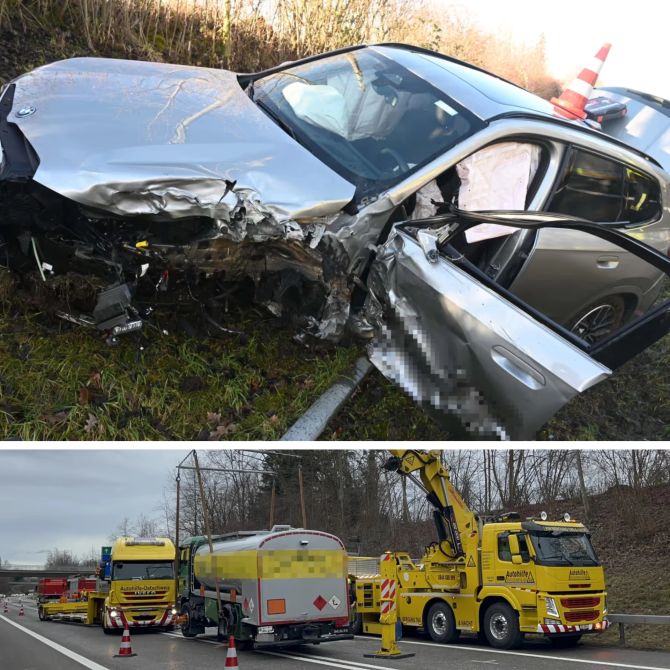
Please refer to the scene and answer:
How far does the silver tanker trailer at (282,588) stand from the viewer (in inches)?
229

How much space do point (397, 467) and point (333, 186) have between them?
145 inches

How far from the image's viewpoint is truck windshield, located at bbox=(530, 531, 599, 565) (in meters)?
6.29

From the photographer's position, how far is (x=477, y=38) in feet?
33.2

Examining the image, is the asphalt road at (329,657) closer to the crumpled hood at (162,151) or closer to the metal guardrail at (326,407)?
the metal guardrail at (326,407)

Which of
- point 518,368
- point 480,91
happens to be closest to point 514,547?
point 518,368

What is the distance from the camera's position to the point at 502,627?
634cm

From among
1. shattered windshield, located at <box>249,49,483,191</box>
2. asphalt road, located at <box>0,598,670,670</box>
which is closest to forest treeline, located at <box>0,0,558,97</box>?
shattered windshield, located at <box>249,49,483,191</box>

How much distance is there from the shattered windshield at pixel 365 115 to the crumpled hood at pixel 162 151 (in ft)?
0.70

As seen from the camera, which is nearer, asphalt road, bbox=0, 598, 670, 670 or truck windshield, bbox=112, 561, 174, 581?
asphalt road, bbox=0, 598, 670, 670

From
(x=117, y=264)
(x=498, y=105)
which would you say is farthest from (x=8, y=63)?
(x=498, y=105)

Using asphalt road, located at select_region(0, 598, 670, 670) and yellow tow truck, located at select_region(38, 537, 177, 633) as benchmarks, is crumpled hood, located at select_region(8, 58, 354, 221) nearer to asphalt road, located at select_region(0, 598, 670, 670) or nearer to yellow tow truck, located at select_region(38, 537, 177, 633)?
asphalt road, located at select_region(0, 598, 670, 670)

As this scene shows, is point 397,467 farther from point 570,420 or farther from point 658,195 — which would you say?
point 658,195

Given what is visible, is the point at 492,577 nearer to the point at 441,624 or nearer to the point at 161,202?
the point at 441,624

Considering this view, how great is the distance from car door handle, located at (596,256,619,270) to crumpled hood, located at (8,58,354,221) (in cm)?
179
